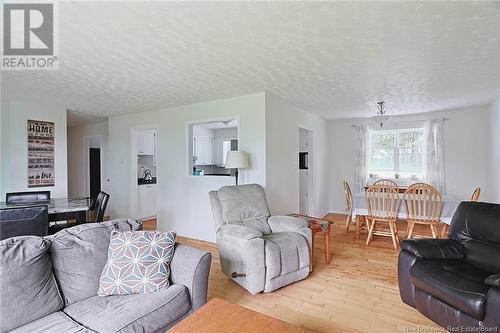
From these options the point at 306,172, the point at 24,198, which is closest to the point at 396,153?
the point at 306,172

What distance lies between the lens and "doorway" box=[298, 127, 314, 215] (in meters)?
5.65

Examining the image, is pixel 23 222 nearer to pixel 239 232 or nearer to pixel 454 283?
pixel 239 232

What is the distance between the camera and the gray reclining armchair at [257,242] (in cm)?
249

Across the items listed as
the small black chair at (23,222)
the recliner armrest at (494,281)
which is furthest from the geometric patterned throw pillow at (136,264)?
the recliner armrest at (494,281)

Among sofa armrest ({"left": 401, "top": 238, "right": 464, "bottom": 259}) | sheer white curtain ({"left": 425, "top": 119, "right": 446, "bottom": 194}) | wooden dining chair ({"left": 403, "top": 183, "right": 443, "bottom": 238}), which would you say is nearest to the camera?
sofa armrest ({"left": 401, "top": 238, "right": 464, "bottom": 259})

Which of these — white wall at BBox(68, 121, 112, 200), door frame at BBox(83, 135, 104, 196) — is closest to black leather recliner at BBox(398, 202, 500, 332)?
white wall at BBox(68, 121, 112, 200)

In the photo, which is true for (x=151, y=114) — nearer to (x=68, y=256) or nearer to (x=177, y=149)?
(x=177, y=149)

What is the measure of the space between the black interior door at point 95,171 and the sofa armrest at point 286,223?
5.84 meters

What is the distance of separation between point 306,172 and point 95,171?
18.6ft

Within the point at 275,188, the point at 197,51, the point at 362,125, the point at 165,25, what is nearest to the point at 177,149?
the point at 275,188

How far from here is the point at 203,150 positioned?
737cm

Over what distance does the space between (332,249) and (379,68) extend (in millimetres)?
2581

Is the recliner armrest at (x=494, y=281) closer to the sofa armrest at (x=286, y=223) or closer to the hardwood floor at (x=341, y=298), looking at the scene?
the hardwood floor at (x=341, y=298)

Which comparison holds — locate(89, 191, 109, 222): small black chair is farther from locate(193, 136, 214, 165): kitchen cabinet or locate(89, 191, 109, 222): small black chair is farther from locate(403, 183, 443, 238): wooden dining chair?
locate(403, 183, 443, 238): wooden dining chair
